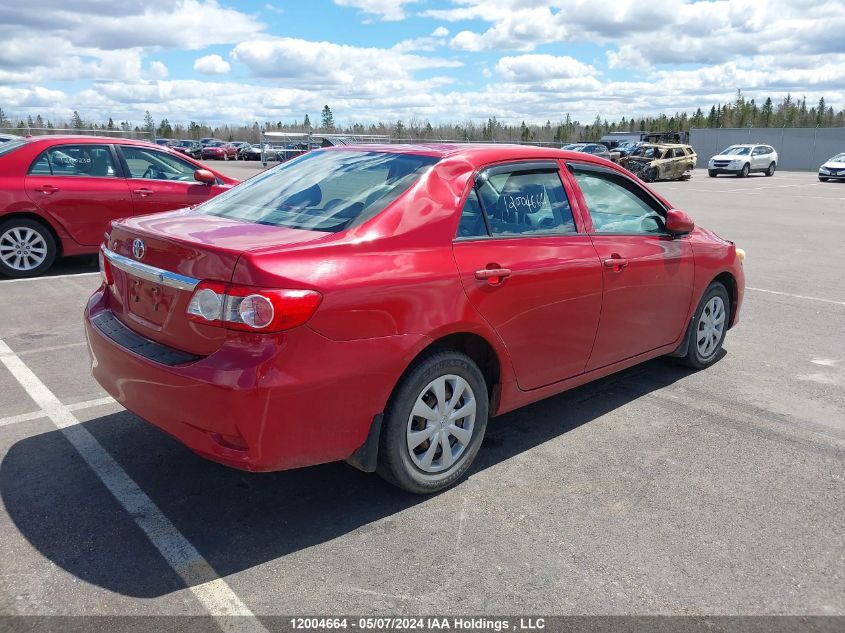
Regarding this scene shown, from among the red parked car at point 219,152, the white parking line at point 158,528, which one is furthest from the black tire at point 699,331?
the red parked car at point 219,152

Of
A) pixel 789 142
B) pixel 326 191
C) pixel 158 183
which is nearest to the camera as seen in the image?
pixel 326 191

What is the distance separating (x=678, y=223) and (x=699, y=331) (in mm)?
1049

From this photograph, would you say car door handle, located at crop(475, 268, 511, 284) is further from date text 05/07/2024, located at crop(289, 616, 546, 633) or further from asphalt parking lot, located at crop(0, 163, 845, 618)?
date text 05/07/2024, located at crop(289, 616, 546, 633)

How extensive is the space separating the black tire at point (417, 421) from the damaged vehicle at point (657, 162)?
101ft

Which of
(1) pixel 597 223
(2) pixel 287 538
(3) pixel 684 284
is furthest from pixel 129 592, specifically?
(3) pixel 684 284

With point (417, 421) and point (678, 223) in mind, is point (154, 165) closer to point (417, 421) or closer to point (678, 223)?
point (678, 223)

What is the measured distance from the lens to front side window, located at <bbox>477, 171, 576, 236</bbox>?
12.7ft

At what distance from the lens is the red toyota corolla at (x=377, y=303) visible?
9.74 feet

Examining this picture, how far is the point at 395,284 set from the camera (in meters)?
3.23

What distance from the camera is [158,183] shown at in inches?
360

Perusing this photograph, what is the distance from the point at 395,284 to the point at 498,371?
89 centimetres

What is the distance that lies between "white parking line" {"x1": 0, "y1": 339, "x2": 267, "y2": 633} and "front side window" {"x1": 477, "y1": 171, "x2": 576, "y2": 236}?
2088 millimetres

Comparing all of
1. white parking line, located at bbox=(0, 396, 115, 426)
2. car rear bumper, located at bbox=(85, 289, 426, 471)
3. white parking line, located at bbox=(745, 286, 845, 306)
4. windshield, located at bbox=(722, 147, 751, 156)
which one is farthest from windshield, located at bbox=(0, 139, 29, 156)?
windshield, located at bbox=(722, 147, 751, 156)

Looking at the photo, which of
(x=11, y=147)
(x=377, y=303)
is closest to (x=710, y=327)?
(x=377, y=303)
